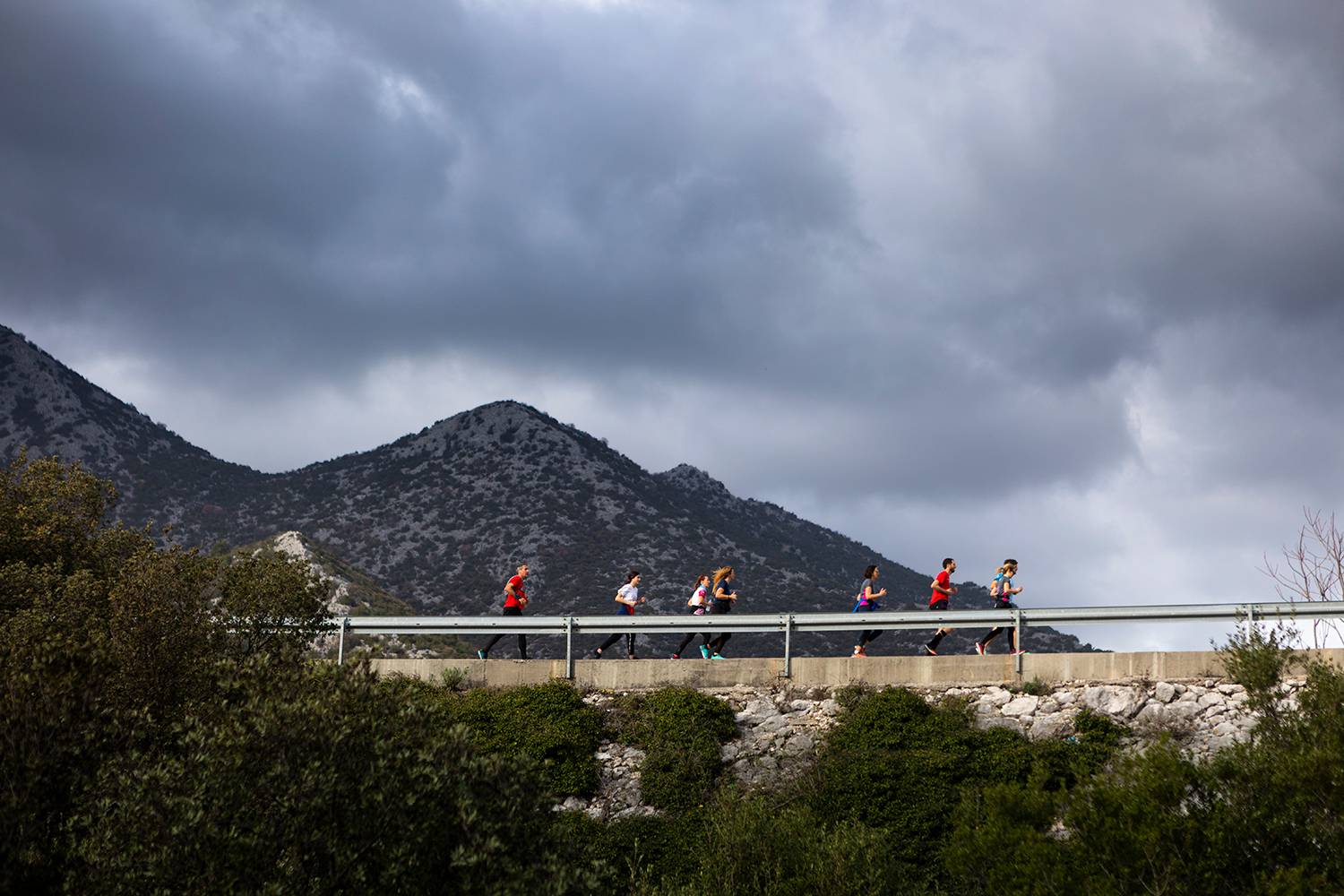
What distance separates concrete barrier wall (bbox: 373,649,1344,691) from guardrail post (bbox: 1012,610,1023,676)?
2.7 inches

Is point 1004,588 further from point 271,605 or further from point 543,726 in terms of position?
point 271,605

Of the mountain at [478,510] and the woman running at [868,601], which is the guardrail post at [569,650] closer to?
the woman running at [868,601]

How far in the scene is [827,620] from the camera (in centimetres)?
2353

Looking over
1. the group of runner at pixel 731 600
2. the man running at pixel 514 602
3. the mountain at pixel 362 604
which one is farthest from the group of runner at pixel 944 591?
the mountain at pixel 362 604

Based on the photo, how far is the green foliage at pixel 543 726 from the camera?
23.2 m

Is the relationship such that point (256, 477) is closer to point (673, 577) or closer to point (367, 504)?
point (367, 504)

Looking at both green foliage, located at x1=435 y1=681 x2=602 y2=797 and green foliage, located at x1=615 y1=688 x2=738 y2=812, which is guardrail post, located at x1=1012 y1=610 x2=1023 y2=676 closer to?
green foliage, located at x1=615 y1=688 x2=738 y2=812

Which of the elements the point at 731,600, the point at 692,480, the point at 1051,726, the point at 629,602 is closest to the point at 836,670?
the point at 731,600

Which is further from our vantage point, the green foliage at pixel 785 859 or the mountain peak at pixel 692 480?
the mountain peak at pixel 692 480

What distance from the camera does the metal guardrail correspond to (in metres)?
20.5

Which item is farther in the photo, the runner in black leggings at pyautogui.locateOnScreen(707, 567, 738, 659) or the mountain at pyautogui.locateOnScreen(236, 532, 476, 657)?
the mountain at pyautogui.locateOnScreen(236, 532, 476, 657)

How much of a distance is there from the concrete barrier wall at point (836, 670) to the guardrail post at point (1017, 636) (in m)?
0.07

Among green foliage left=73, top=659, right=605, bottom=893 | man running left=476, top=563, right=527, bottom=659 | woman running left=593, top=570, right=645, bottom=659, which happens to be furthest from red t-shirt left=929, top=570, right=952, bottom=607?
green foliage left=73, top=659, right=605, bottom=893

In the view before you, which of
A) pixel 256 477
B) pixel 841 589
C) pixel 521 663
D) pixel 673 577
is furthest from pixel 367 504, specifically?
pixel 521 663
